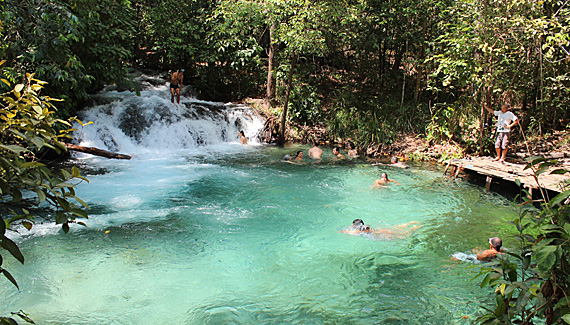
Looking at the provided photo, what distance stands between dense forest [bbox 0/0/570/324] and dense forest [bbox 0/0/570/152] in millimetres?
55

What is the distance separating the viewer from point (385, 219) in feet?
25.5

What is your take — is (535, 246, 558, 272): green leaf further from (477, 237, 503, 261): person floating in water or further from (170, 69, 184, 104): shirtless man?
(170, 69, 184, 104): shirtless man

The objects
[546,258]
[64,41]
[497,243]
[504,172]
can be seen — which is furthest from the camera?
[64,41]

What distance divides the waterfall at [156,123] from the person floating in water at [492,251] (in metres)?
10.7

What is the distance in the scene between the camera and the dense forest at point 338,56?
1044 centimetres

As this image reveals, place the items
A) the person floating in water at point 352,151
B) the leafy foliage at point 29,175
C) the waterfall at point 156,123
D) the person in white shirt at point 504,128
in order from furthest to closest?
the person floating in water at point 352,151, the waterfall at point 156,123, the person in white shirt at point 504,128, the leafy foliage at point 29,175

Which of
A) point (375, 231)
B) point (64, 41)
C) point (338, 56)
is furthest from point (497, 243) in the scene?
point (338, 56)

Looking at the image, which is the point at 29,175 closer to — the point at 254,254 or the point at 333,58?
the point at 254,254

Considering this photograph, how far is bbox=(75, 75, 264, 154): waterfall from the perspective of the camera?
1316cm

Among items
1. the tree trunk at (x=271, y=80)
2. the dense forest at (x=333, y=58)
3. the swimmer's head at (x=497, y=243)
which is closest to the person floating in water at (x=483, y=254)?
the swimmer's head at (x=497, y=243)

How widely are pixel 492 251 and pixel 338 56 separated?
14.7 metres

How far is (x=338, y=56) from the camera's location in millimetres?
18984

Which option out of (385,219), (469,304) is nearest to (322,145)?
(385,219)

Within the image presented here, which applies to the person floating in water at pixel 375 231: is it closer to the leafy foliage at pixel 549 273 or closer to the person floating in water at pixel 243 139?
the leafy foliage at pixel 549 273
